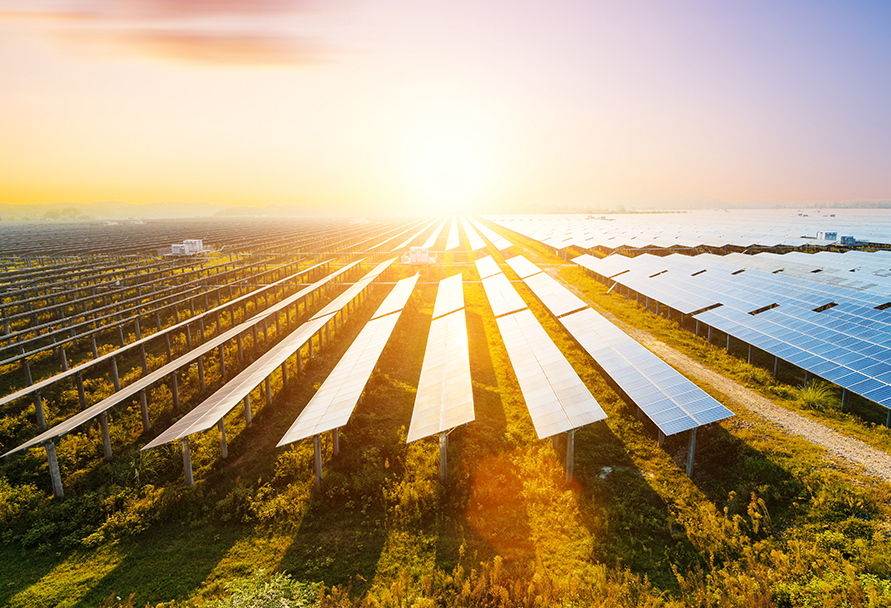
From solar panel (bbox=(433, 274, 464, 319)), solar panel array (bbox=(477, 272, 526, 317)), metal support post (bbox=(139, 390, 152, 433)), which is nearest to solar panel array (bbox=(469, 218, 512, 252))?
solar panel array (bbox=(477, 272, 526, 317))

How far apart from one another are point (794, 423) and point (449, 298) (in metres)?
19.3

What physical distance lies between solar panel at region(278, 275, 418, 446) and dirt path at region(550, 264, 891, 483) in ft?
47.1

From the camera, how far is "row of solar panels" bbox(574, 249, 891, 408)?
50.2 ft

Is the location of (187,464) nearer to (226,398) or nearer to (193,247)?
(226,398)

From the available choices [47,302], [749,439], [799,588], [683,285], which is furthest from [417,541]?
[47,302]

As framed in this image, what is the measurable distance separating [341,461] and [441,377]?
15.0 feet

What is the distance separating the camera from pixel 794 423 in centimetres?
1452

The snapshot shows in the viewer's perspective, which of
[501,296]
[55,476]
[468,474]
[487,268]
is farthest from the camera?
[487,268]

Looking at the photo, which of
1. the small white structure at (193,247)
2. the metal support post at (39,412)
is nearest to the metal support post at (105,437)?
the metal support post at (39,412)

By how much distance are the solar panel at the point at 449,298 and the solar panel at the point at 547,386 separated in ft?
18.5

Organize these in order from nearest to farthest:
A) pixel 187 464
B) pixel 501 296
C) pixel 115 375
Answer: pixel 187 464 → pixel 115 375 → pixel 501 296

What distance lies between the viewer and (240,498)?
11.3m

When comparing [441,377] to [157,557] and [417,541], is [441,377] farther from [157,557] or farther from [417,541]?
[157,557]

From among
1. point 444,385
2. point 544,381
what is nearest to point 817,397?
point 544,381
